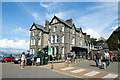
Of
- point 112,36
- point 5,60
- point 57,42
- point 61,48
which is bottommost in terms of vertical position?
point 5,60

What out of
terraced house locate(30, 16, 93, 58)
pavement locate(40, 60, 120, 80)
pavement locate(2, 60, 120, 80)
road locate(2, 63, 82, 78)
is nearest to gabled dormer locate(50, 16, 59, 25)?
terraced house locate(30, 16, 93, 58)

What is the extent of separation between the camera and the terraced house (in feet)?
78.6

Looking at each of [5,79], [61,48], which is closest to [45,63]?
[5,79]

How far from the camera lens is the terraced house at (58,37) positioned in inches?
944

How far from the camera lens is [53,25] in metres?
25.7

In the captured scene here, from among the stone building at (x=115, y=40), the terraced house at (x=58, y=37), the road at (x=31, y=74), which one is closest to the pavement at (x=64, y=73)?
the road at (x=31, y=74)

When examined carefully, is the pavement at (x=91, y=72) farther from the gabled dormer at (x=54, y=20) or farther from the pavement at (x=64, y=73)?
the gabled dormer at (x=54, y=20)

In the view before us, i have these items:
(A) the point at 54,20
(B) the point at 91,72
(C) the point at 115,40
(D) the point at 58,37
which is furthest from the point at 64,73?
(C) the point at 115,40

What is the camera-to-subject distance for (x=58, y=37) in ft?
80.4

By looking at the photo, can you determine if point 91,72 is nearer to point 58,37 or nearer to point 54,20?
point 58,37

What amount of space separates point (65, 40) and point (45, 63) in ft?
36.2

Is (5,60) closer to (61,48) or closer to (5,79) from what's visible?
(61,48)

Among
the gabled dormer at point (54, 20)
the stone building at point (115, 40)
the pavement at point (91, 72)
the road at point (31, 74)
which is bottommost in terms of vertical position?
the pavement at point (91, 72)

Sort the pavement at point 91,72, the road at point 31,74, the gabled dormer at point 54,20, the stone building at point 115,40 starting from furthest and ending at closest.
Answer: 1. the stone building at point 115,40
2. the gabled dormer at point 54,20
3. the pavement at point 91,72
4. the road at point 31,74
